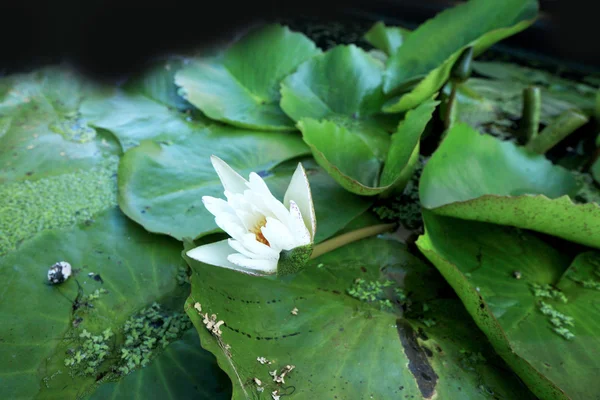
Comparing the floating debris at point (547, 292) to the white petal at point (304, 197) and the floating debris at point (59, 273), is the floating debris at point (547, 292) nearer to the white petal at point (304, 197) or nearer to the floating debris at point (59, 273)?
the white petal at point (304, 197)

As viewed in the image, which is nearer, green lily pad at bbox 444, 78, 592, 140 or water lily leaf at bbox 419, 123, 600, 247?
water lily leaf at bbox 419, 123, 600, 247

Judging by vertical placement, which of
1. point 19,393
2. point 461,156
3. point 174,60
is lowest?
point 19,393

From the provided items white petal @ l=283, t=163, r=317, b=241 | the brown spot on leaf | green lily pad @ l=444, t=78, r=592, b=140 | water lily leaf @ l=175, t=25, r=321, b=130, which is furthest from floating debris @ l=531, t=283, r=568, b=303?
water lily leaf @ l=175, t=25, r=321, b=130

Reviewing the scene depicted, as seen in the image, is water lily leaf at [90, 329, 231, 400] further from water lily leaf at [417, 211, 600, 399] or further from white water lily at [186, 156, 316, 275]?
water lily leaf at [417, 211, 600, 399]

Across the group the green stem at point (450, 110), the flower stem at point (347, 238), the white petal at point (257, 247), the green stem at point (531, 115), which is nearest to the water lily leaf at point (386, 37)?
the green stem at point (450, 110)

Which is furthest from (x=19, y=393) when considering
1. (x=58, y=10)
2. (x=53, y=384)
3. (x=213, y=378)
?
(x=58, y=10)

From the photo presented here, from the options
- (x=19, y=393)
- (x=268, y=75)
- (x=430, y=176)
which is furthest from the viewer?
(x=268, y=75)

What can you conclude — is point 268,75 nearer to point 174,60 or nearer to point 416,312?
point 174,60

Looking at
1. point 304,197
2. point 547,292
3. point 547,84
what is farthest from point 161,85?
point 547,84
